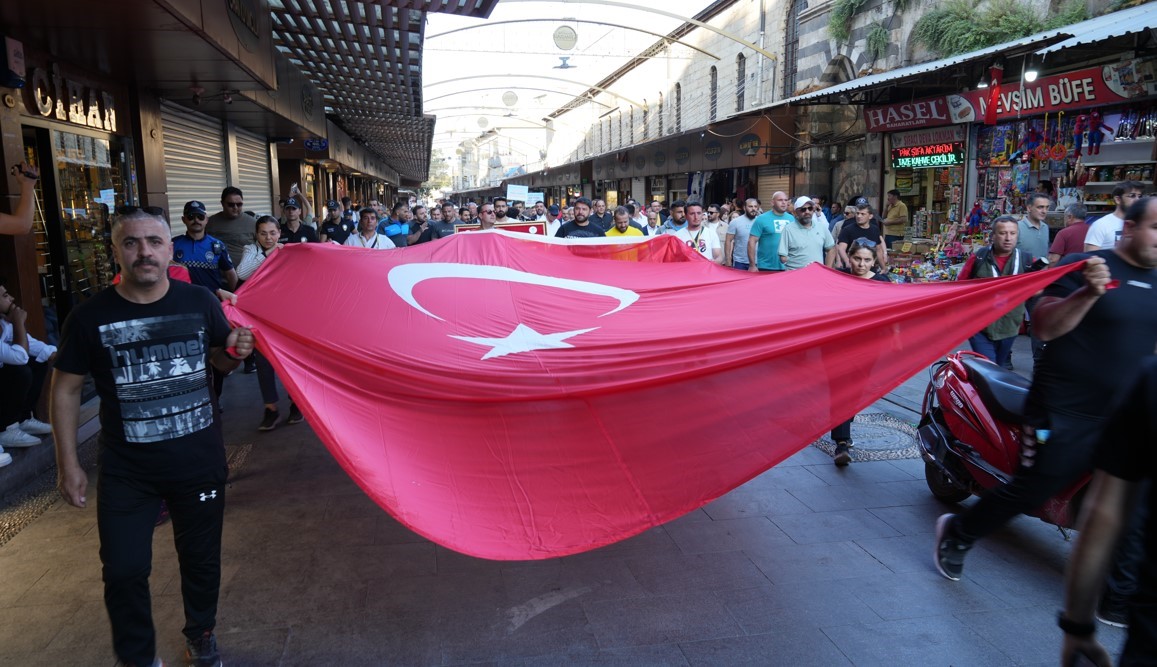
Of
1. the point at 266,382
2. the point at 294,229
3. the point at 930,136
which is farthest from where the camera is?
the point at 930,136

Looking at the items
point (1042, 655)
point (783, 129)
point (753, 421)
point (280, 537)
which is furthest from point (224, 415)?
point (783, 129)

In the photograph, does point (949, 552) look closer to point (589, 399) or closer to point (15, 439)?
point (589, 399)

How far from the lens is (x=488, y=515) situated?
3408 mm

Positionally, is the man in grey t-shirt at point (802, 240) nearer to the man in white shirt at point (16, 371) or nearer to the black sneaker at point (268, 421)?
the black sneaker at point (268, 421)

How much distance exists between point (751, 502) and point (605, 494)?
2.01m

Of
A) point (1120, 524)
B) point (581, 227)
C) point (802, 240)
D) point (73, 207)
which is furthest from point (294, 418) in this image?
point (1120, 524)

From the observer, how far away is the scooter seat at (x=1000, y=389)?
428 centimetres

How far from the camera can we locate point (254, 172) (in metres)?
16.6

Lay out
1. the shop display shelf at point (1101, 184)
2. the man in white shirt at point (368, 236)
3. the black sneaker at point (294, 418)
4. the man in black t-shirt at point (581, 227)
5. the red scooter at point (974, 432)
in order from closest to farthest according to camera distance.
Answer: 1. the red scooter at point (974, 432)
2. the black sneaker at point (294, 418)
3. the man in white shirt at point (368, 236)
4. the man in black t-shirt at point (581, 227)
5. the shop display shelf at point (1101, 184)

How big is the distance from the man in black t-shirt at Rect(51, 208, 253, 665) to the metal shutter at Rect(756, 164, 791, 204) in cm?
1795

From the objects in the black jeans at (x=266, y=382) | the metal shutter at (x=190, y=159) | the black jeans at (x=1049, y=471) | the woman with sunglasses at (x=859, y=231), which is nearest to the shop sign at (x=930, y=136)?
the woman with sunglasses at (x=859, y=231)

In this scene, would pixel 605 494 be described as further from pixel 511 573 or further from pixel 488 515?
pixel 511 573

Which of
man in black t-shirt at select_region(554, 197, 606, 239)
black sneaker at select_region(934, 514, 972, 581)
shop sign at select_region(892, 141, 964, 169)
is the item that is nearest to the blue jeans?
black sneaker at select_region(934, 514, 972, 581)

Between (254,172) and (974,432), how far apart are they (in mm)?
15583
